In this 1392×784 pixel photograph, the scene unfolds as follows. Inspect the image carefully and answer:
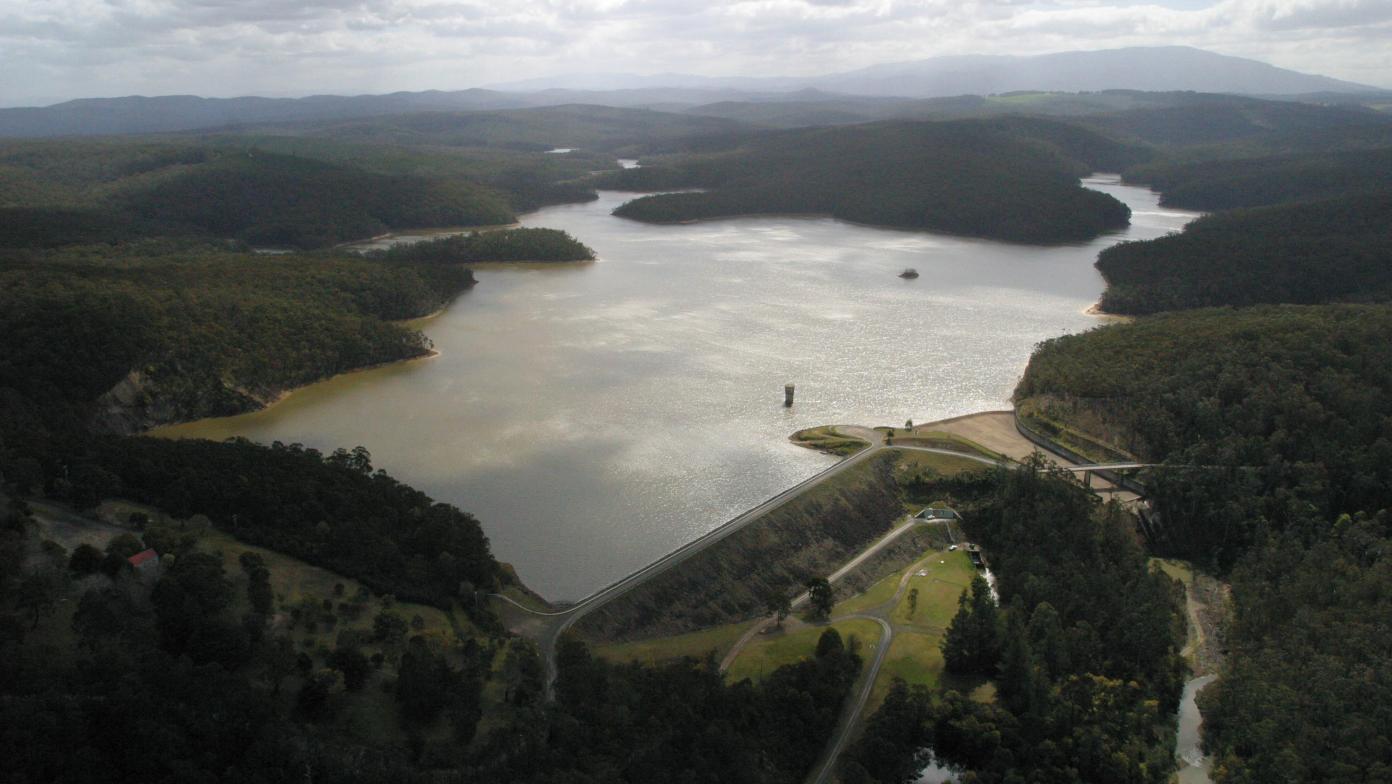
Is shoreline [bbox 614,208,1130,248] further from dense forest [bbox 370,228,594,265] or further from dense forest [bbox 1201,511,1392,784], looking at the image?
dense forest [bbox 1201,511,1392,784]

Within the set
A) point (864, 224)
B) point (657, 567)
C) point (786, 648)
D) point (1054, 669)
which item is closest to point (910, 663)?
point (786, 648)

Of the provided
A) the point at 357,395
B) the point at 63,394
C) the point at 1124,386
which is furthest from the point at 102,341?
the point at 1124,386

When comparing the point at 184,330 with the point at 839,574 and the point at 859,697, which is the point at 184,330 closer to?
the point at 839,574

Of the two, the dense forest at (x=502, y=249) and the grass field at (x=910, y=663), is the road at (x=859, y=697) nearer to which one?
the grass field at (x=910, y=663)

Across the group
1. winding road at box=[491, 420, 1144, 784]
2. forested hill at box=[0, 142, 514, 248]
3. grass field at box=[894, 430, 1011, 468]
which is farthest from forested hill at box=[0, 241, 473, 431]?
grass field at box=[894, 430, 1011, 468]

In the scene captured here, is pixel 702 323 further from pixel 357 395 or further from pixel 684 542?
pixel 684 542
